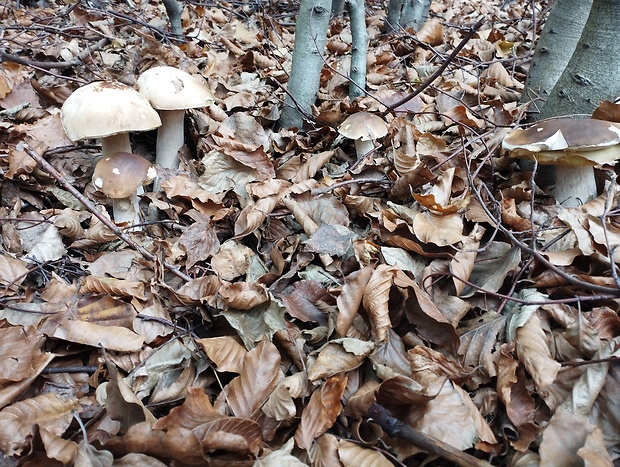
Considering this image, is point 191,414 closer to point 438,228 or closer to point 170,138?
point 438,228

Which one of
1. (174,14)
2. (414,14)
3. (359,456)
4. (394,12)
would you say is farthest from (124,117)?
(414,14)

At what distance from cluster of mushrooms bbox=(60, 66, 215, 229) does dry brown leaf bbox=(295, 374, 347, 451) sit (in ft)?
4.92

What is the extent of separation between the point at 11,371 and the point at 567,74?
2.83 metres

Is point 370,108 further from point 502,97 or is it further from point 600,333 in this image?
point 600,333

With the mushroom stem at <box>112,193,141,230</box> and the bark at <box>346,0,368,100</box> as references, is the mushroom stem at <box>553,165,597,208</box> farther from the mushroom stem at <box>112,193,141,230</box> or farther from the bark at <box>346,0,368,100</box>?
the mushroom stem at <box>112,193,141,230</box>

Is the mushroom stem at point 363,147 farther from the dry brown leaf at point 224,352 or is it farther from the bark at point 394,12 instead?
the bark at point 394,12

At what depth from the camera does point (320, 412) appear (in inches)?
52.6

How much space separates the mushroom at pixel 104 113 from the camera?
7.14ft

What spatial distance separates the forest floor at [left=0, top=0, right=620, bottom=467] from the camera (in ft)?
4.21

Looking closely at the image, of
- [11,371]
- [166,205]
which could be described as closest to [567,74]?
[166,205]

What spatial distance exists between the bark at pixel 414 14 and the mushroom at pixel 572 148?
144 inches

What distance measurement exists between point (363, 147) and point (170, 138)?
124 centimetres

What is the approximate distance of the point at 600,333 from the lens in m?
1.47

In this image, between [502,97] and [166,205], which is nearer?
[166,205]
